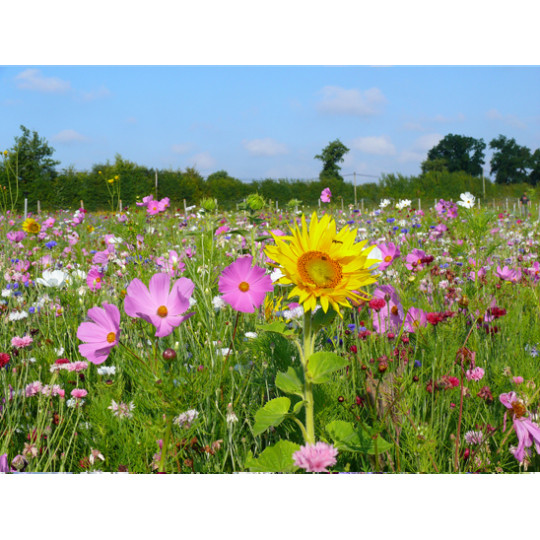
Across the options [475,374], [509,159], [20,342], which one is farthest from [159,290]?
[509,159]

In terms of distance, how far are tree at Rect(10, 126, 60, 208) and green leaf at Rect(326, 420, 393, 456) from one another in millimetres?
1261

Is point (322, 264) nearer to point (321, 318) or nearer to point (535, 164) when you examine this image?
point (321, 318)

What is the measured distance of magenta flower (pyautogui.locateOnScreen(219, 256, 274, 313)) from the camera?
883 millimetres

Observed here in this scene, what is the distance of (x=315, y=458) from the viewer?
1.90 feet

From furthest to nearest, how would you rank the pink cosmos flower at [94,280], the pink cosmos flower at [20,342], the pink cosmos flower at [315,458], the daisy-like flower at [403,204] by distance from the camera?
the daisy-like flower at [403,204], the pink cosmos flower at [94,280], the pink cosmos flower at [20,342], the pink cosmos flower at [315,458]

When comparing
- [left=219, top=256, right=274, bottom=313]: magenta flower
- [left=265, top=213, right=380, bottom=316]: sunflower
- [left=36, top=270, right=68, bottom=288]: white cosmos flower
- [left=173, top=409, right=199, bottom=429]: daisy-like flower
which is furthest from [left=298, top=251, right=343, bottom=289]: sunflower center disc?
[left=36, top=270, right=68, bottom=288]: white cosmos flower

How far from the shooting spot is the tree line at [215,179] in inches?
63.1

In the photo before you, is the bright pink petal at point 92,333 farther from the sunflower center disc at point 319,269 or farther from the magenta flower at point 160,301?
the sunflower center disc at point 319,269

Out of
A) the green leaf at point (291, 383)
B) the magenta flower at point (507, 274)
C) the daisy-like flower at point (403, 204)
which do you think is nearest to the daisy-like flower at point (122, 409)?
the green leaf at point (291, 383)

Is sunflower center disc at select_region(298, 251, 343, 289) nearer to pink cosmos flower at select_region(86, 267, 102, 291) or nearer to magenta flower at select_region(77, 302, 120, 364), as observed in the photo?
magenta flower at select_region(77, 302, 120, 364)

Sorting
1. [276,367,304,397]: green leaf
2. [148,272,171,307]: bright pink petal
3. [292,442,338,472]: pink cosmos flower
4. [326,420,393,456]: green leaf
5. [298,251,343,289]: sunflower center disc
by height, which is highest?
[298,251,343,289]: sunflower center disc

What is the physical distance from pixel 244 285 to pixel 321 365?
11.0 inches

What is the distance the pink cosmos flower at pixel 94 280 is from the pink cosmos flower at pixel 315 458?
116cm

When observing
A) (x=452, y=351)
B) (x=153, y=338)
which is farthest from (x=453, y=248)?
(x=153, y=338)
